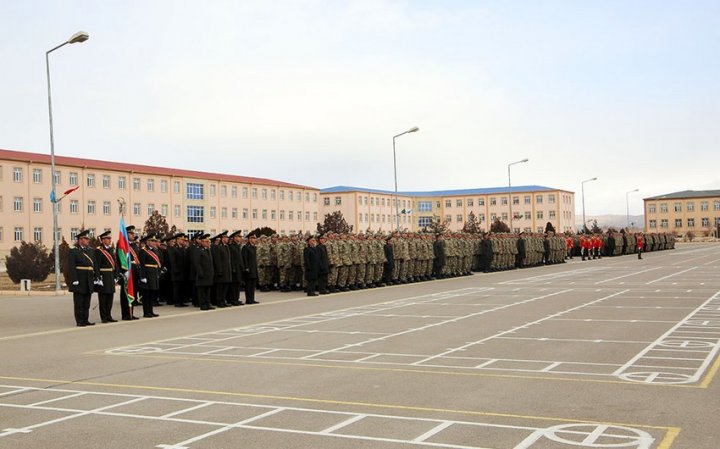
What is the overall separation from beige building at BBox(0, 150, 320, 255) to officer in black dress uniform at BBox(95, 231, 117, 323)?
181ft

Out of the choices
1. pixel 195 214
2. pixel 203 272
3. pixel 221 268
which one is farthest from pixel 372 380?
pixel 195 214

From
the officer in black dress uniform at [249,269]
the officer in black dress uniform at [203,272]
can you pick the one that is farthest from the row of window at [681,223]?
the officer in black dress uniform at [203,272]

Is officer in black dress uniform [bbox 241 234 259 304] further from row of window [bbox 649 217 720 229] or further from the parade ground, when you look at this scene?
row of window [bbox 649 217 720 229]

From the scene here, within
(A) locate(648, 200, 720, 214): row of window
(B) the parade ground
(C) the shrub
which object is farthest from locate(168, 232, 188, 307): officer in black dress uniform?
(A) locate(648, 200, 720, 214): row of window

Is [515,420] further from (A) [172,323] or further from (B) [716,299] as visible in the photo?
(B) [716,299]

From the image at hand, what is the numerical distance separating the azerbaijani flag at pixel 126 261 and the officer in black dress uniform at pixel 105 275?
0.60 m

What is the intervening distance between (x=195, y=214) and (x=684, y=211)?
104089 mm

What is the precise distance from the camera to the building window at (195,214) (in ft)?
283

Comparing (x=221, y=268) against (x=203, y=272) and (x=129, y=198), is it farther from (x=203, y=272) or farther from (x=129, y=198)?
(x=129, y=198)

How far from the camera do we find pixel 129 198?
78062 millimetres

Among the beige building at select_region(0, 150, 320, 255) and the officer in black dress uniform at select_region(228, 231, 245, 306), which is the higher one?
the beige building at select_region(0, 150, 320, 255)

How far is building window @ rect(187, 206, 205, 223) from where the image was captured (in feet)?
283

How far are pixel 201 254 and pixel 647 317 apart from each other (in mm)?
10535

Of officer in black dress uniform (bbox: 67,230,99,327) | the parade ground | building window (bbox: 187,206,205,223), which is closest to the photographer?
the parade ground
